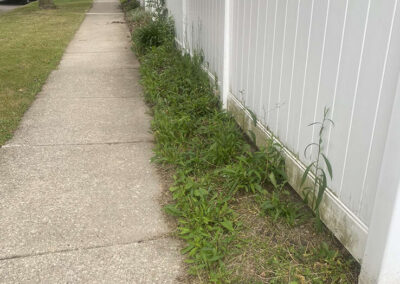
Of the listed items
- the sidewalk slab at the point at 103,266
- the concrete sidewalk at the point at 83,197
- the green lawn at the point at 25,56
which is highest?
the sidewalk slab at the point at 103,266

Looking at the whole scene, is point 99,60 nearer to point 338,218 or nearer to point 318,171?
point 318,171

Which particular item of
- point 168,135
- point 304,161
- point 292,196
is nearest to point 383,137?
point 304,161

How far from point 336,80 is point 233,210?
3.76 ft

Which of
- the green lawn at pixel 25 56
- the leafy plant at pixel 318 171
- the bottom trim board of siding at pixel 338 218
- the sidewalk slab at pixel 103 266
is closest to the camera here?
the bottom trim board of siding at pixel 338 218

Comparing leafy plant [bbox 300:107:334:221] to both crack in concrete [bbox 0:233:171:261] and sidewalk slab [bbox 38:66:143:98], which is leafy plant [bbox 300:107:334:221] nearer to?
crack in concrete [bbox 0:233:171:261]

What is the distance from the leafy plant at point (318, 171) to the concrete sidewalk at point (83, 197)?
2.99 ft

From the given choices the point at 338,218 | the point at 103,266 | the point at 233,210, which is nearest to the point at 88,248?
the point at 103,266

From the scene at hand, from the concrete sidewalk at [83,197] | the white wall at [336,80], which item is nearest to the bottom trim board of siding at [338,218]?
the white wall at [336,80]

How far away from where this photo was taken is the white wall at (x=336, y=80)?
1.97 metres

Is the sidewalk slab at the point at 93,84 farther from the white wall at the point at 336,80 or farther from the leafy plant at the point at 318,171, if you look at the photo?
the leafy plant at the point at 318,171

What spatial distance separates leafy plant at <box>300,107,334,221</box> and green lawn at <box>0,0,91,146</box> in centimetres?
302

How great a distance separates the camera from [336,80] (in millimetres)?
2332

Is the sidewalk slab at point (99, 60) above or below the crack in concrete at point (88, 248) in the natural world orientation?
below

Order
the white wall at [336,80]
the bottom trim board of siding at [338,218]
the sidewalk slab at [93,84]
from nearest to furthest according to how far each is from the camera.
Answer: the white wall at [336,80] → the bottom trim board of siding at [338,218] → the sidewalk slab at [93,84]
